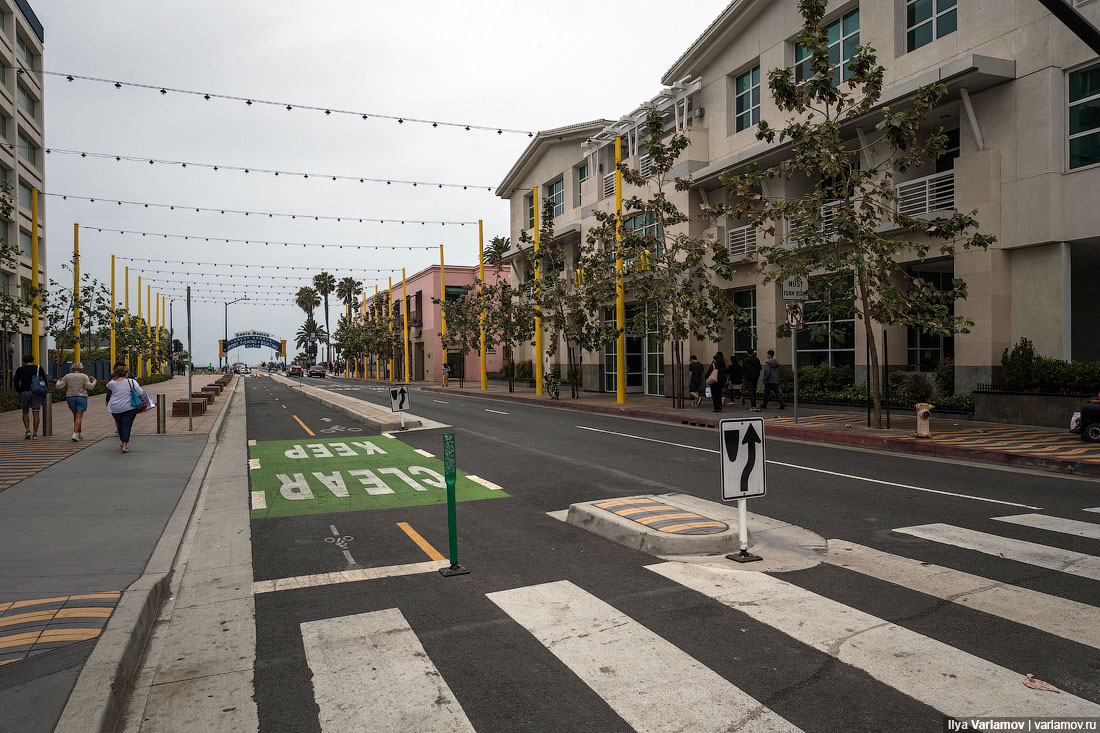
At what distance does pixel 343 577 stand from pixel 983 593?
16.7 ft

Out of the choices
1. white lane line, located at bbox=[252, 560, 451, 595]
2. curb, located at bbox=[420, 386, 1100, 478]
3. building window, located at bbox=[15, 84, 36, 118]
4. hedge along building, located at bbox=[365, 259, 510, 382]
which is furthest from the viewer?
hedge along building, located at bbox=[365, 259, 510, 382]

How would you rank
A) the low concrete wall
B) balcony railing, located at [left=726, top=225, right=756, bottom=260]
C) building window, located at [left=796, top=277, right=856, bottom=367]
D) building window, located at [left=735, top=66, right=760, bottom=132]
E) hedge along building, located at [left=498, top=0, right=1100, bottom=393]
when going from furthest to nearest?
building window, located at [left=735, top=66, right=760, bottom=132], balcony railing, located at [left=726, top=225, right=756, bottom=260], building window, located at [left=796, top=277, right=856, bottom=367], hedge along building, located at [left=498, top=0, right=1100, bottom=393], the low concrete wall

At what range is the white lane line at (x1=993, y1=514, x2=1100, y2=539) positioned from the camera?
7.29 metres

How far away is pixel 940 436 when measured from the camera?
14.8 metres

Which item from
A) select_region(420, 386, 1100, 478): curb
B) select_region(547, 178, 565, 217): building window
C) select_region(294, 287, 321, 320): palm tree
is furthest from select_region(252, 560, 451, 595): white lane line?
select_region(294, 287, 321, 320): palm tree

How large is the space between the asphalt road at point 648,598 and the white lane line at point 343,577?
119 mm

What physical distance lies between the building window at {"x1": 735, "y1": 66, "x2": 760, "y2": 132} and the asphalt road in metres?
18.8

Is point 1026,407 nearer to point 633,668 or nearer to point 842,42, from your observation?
point 842,42

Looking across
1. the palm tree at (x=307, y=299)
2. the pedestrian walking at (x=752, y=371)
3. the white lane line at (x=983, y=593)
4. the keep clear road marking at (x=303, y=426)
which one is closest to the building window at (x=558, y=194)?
the pedestrian walking at (x=752, y=371)

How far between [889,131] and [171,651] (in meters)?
15.6

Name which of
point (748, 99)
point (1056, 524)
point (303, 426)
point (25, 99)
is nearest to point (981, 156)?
point (748, 99)

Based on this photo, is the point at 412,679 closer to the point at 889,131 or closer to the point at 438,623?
the point at 438,623

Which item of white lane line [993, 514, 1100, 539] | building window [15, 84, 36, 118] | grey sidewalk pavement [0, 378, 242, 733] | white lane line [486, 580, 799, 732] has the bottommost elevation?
white lane line [486, 580, 799, 732]

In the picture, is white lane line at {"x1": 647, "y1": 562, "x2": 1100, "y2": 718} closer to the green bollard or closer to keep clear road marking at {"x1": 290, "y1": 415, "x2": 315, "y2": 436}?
the green bollard
